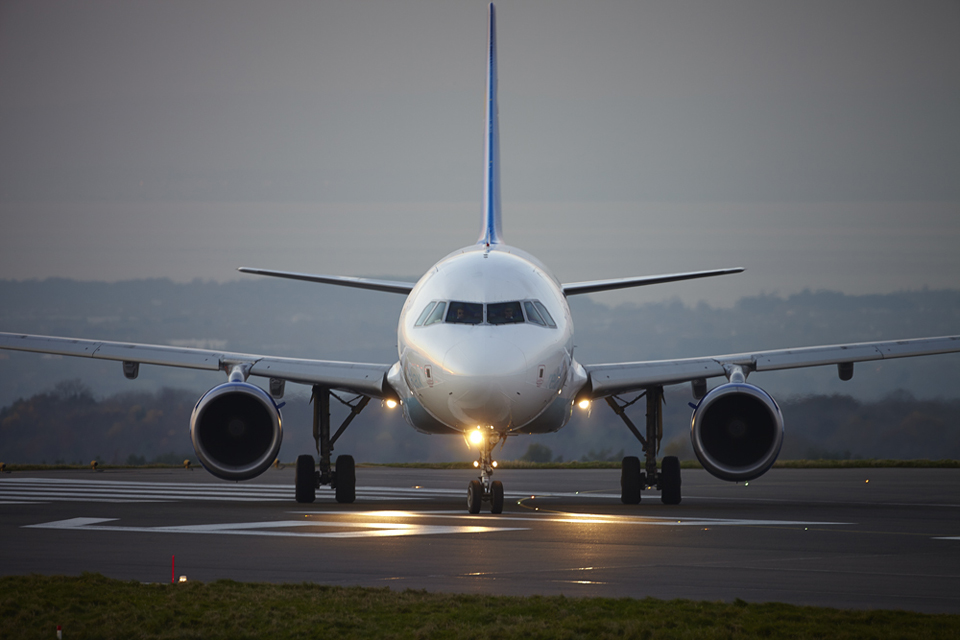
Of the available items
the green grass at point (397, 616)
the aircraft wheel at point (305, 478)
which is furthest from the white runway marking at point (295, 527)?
the aircraft wheel at point (305, 478)

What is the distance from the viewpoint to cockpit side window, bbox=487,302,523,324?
55.4 ft

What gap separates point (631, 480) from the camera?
68.6ft

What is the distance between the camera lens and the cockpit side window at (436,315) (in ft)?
56.3

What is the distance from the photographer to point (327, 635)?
720 cm

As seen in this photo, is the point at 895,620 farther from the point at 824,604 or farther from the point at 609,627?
the point at 609,627

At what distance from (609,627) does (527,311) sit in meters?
10.1

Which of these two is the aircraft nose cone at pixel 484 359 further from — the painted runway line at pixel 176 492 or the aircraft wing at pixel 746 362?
the painted runway line at pixel 176 492

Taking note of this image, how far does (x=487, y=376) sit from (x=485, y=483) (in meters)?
2.50

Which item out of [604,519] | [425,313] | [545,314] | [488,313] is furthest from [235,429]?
[604,519]

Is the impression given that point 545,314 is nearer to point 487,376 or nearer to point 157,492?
point 487,376

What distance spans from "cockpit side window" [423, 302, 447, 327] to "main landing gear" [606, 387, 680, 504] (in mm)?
5248

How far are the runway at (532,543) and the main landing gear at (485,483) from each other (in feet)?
1.17

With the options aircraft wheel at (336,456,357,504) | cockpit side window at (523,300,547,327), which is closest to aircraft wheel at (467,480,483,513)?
cockpit side window at (523,300,547,327)

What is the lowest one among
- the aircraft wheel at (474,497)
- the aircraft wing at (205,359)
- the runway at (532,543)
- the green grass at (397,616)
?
the green grass at (397,616)
